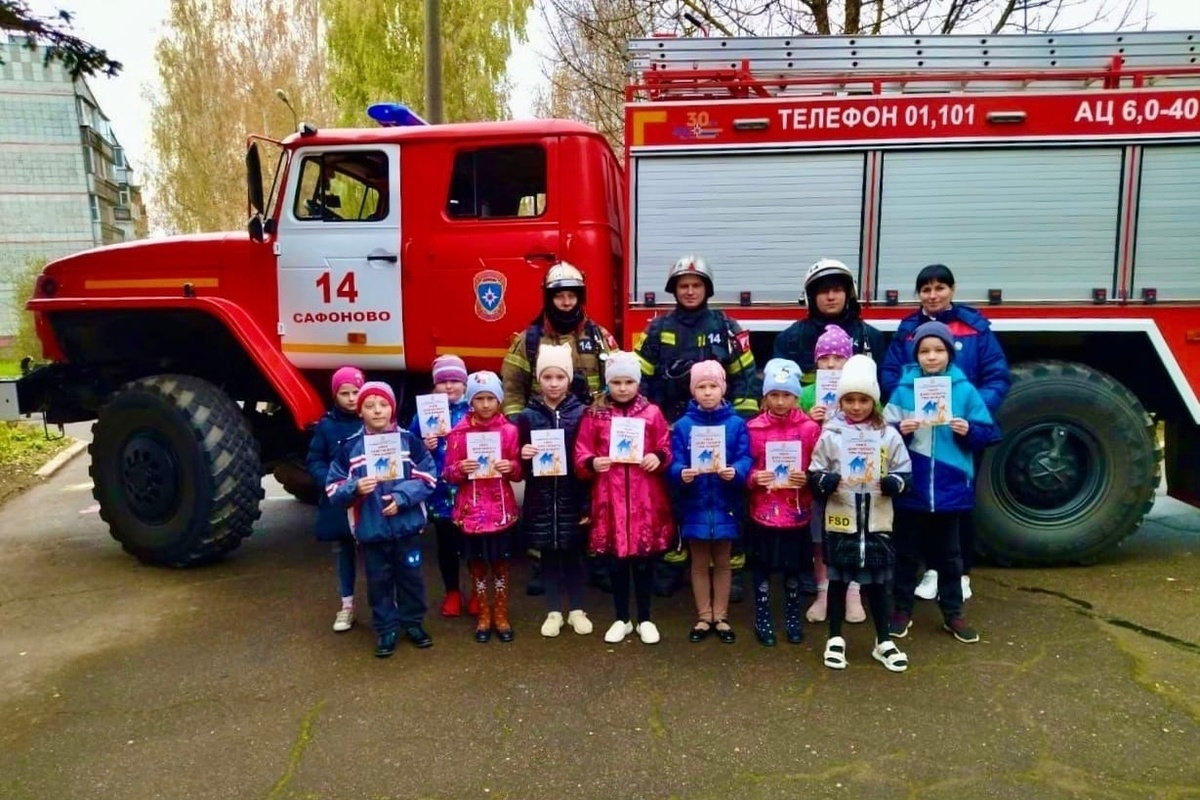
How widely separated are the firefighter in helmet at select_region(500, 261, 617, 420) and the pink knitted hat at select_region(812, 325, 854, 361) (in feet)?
3.59

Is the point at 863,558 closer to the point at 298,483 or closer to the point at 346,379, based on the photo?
the point at 346,379

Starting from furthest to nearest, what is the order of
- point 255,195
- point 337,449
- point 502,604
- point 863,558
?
1. point 255,195
2. point 502,604
3. point 337,449
4. point 863,558

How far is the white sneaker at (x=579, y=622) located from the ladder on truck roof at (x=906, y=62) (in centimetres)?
292

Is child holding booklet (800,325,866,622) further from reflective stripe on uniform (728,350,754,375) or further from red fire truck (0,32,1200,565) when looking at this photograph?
red fire truck (0,32,1200,565)

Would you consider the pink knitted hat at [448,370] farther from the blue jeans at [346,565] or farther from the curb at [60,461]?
the curb at [60,461]

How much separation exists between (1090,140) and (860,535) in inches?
104

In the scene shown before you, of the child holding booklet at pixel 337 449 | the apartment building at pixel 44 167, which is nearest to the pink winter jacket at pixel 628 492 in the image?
the child holding booklet at pixel 337 449

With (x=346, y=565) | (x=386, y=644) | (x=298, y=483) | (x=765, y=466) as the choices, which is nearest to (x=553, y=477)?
(x=765, y=466)

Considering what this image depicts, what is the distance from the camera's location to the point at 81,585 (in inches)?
199

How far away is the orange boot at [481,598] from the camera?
13.4 feet

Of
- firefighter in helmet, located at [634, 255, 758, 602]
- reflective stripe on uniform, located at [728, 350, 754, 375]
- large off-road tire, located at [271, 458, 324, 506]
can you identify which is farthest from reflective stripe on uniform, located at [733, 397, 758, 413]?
large off-road tire, located at [271, 458, 324, 506]

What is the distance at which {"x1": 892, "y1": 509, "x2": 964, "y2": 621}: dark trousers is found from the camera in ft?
12.6

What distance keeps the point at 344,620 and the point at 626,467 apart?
1.71m

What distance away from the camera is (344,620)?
4.23 meters
